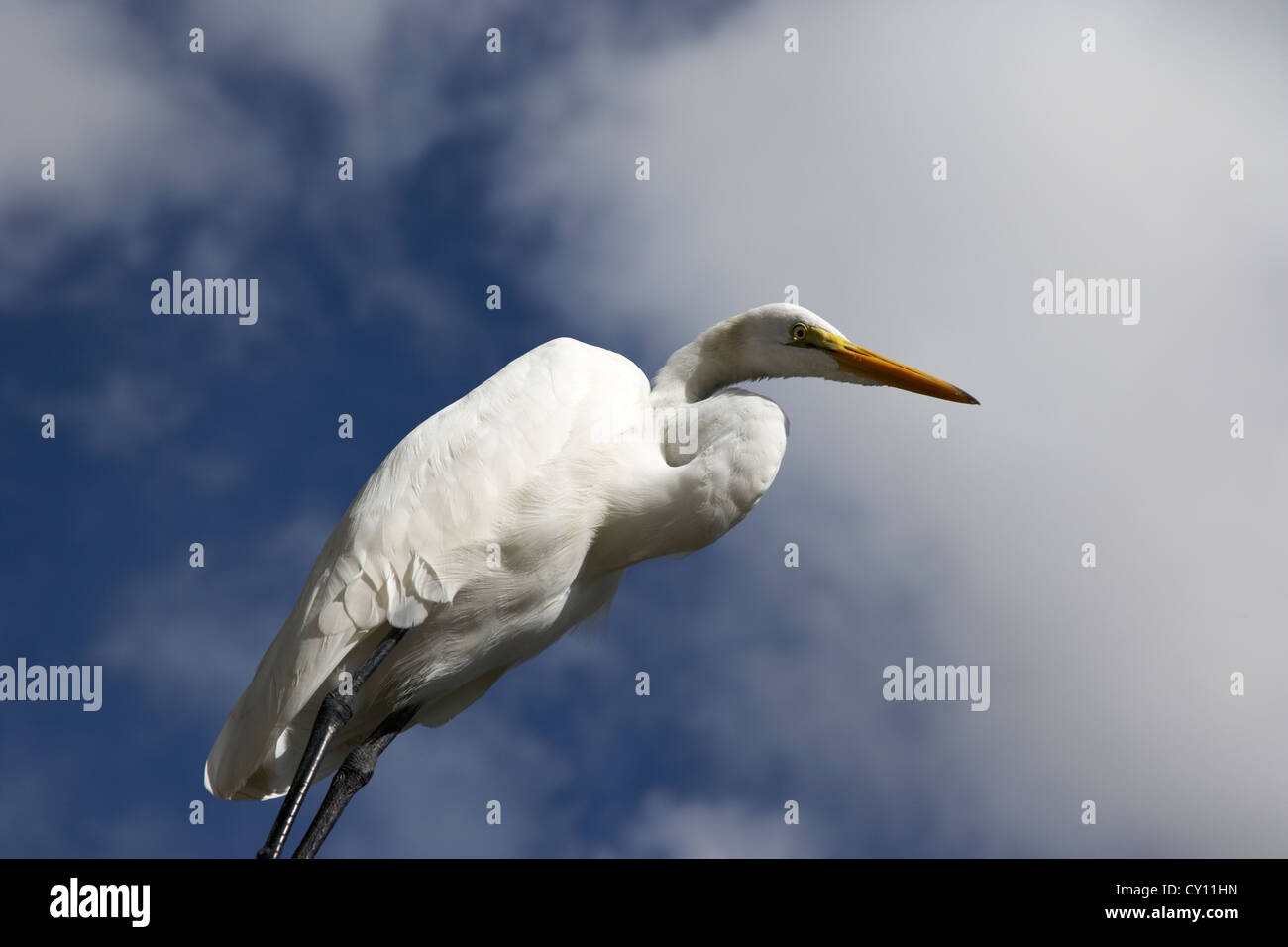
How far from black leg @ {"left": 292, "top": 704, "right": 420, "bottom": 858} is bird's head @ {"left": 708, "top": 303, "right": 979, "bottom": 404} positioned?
1.77 m

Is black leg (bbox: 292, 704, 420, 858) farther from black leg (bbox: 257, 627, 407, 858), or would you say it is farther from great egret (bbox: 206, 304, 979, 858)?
black leg (bbox: 257, 627, 407, 858)

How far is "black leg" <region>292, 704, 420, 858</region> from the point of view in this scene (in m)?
3.64

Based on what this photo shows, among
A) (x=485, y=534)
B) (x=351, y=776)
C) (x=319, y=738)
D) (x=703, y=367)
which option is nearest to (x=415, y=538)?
(x=485, y=534)

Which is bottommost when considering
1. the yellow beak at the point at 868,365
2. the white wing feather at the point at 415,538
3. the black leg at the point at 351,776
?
the black leg at the point at 351,776

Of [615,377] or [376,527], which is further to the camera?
[615,377]

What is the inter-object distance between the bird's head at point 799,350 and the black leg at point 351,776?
177cm

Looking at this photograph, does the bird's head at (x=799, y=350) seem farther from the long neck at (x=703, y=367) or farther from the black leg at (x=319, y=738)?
the black leg at (x=319, y=738)

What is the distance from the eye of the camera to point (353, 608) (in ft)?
11.6

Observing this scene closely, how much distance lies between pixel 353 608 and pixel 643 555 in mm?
1010

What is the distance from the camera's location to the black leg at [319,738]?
3322 millimetres

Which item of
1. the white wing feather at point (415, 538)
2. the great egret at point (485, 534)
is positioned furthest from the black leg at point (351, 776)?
the white wing feather at point (415, 538)
